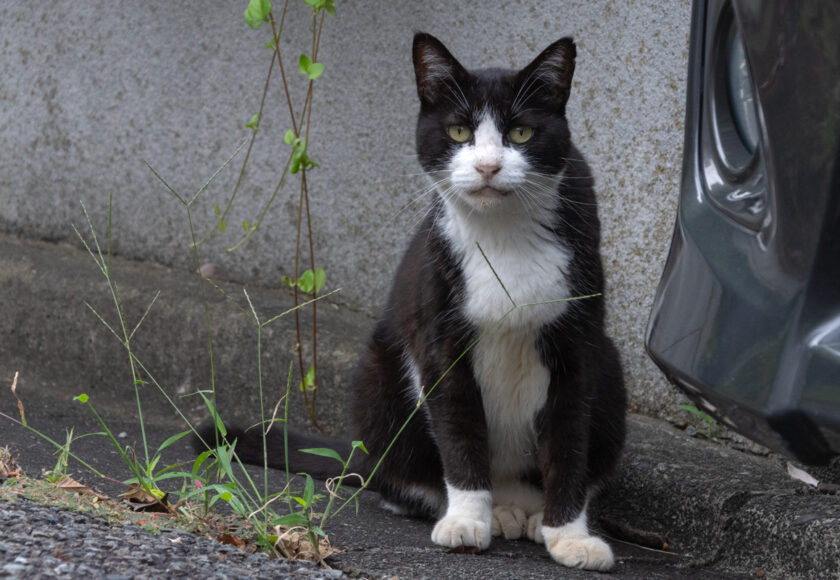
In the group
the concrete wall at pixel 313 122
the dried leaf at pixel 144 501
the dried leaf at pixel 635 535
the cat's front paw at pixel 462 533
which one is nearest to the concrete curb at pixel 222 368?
the dried leaf at pixel 635 535

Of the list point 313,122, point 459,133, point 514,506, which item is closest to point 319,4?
point 459,133

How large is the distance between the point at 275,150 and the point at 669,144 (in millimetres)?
1654

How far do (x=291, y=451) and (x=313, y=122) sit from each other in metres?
1.54

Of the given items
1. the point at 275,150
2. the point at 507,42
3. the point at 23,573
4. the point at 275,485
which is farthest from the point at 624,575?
the point at 275,150

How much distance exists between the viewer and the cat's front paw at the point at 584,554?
2.23 meters

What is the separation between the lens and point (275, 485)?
2.74 m

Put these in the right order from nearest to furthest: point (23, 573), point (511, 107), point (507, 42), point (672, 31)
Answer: point (23, 573)
point (511, 107)
point (672, 31)
point (507, 42)

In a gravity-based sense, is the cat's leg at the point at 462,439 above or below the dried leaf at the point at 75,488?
above

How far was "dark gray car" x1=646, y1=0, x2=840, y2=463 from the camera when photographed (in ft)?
4.00

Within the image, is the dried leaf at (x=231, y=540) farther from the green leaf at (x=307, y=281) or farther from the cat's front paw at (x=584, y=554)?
the green leaf at (x=307, y=281)

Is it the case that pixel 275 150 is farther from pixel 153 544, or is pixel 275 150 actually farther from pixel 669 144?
pixel 153 544

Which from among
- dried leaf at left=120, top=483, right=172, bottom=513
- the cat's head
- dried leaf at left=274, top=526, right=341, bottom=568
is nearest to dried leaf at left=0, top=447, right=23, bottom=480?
dried leaf at left=120, top=483, right=172, bottom=513

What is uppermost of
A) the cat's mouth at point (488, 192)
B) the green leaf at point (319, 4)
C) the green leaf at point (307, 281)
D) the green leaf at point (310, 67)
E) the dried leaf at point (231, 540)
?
the green leaf at point (319, 4)

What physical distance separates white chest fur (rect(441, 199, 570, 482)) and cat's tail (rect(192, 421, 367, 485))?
545 millimetres
